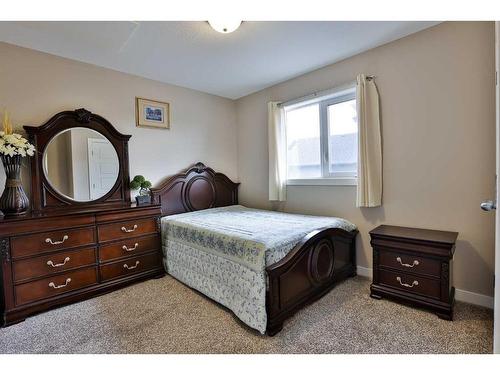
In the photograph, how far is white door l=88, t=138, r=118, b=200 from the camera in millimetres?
→ 2652

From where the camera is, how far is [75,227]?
217cm

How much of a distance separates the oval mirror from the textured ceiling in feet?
A: 2.67

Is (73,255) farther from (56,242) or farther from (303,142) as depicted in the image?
(303,142)

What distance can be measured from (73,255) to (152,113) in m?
1.83

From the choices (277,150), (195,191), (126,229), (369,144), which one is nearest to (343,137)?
(369,144)

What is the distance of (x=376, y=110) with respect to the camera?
2.42 metres

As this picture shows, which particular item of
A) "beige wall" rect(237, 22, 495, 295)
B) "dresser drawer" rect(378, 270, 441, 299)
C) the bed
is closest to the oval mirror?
the bed

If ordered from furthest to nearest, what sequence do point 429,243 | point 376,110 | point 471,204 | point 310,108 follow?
point 310,108
point 376,110
point 471,204
point 429,243

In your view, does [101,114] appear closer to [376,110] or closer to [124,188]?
[124,188]
